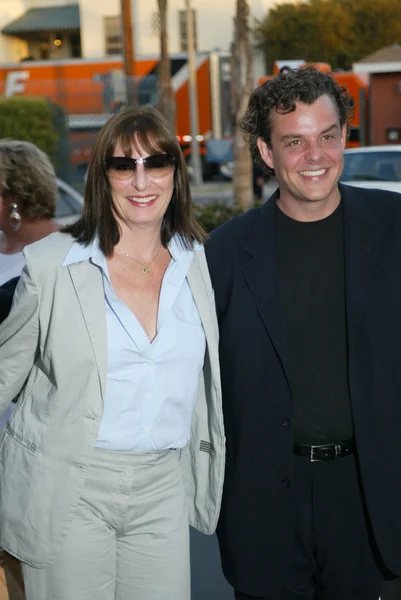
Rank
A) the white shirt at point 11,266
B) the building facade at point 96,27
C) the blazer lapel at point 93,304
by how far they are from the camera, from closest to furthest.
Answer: the blazer lapel at point 93,304 < the white shirt at point 11,266 < the building facade at point 96,27

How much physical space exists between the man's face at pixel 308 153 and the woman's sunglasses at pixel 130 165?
420 mm

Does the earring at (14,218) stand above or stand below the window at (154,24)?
below

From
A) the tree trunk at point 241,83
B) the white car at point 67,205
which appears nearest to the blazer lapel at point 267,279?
the white car at point 67,205

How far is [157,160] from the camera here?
2.76 metres

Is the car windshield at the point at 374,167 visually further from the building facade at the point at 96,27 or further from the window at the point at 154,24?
the window at the point at 154,24

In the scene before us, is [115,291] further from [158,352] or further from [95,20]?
[95,20]

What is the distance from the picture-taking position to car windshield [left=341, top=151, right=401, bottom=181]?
9500 millimetres

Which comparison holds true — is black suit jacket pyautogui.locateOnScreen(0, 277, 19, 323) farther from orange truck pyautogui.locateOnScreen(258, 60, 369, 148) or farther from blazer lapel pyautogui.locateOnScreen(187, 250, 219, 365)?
orange truck pyautogui.locateOnScreen(258, 60, 369, 148)

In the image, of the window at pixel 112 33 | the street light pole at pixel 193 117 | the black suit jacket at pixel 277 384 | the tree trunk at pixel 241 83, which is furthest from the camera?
the window at pixel 112 33

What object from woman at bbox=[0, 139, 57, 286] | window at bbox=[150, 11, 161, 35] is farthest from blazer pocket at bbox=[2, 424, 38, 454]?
window at bbox=[150, 11, 161, 35]

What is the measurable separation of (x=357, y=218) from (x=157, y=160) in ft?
2.26

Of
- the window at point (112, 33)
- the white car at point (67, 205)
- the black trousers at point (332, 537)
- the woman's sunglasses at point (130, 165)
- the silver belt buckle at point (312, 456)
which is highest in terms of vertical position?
the window at point (112, 33)

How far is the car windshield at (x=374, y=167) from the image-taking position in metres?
9.50

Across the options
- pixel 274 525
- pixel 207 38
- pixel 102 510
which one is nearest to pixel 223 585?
pixel 274 525
